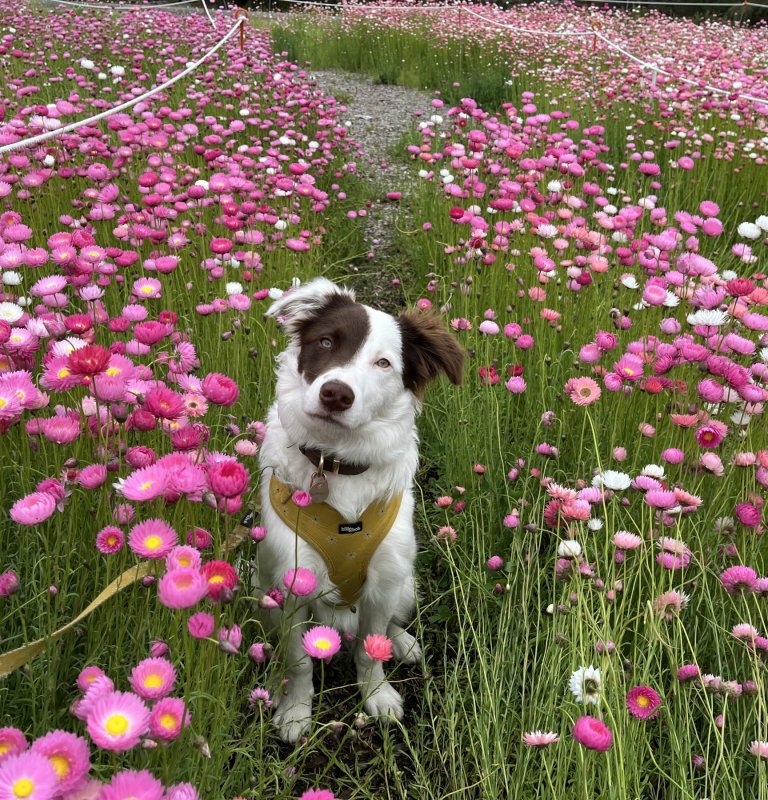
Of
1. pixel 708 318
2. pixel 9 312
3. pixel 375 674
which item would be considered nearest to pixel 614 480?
pixel 708 318

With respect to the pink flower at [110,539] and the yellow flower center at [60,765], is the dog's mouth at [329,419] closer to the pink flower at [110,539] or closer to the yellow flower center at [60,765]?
the pink flower at [110,539]

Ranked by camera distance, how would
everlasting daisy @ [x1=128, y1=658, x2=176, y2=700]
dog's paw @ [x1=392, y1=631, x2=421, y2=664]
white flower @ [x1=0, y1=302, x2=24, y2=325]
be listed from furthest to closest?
dog's paw @ [x1=392, y1=631, x2=421, y2=664], white flower @ [x1=0, y1=302, x2=24, y2=325], everlasting daisy @ [x1=128, y1=658, x2=176, y2=700]

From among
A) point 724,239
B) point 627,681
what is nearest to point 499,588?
point 627,681

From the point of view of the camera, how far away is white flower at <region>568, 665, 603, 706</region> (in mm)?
1317

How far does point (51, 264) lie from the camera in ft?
9.99

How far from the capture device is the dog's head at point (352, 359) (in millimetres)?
1820

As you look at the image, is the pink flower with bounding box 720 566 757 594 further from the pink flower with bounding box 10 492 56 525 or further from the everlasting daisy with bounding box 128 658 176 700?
the pink flower with bounding box 10 492 56 525

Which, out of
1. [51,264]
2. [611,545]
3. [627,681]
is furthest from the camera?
[51,264]

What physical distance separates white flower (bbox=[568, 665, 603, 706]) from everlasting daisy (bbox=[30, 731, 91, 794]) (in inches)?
38.2

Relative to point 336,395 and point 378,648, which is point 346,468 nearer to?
point 336,395

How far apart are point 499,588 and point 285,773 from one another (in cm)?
90

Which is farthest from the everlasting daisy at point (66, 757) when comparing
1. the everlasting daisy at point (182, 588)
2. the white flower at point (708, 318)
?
the white flower at point (708, 318)

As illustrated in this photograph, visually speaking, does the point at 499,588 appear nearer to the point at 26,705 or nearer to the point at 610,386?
the point at 610,386

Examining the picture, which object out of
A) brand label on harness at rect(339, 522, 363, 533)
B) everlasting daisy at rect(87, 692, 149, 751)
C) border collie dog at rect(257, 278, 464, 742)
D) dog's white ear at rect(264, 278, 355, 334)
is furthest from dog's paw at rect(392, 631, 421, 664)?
everlasting daisy at rect(87, 692, 149, 751)
